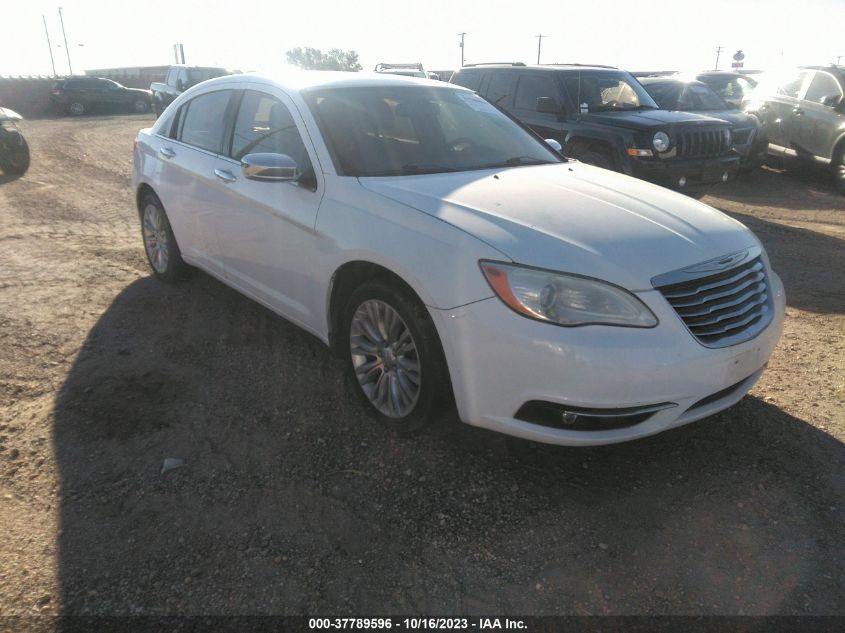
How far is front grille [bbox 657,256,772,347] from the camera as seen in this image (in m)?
2.74

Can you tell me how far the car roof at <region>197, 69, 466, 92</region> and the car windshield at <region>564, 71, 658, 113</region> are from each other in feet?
14.8

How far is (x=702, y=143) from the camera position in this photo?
8172mm

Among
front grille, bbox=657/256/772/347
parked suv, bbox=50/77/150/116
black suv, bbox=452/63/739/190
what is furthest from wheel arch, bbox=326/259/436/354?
parked suv, bbox=50/77/150/116

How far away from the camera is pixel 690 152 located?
26.4 ft

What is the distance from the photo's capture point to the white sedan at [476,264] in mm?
2635

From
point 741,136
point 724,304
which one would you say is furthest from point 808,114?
point 724,304

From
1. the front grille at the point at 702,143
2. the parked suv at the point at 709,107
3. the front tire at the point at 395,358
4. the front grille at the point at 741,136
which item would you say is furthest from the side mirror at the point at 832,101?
the front tire at the point at 395,358

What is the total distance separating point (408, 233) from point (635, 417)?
48.7 inches

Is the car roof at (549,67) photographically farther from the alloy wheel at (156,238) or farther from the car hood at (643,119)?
the alloy wheel at (156,238)

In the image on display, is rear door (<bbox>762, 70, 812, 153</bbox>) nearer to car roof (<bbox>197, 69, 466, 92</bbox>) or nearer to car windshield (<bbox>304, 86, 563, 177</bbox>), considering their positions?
car windshield (<bbox>304, 86, 563, 177</bbox>)

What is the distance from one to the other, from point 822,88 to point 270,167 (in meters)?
11.0

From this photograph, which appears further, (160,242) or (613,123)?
(613,123)

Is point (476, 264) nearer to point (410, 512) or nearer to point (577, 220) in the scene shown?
point (577, 220)

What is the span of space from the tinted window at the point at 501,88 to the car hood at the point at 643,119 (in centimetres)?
129
